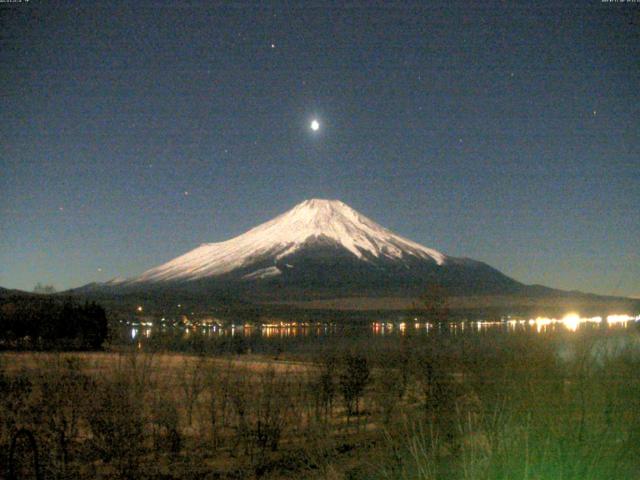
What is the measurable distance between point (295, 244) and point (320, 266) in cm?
1585

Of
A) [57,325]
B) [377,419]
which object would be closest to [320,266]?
[57,325]

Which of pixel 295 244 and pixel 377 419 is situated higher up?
pixel 295 244

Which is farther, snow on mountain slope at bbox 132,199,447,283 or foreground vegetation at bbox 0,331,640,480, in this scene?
snow on mountain slope at bbox 132,199,447,283

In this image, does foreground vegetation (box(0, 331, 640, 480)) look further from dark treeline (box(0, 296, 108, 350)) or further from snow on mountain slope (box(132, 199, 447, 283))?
snow on mountain slope (box(132, 199, 447, 283))

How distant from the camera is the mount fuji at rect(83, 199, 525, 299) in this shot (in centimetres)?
14950

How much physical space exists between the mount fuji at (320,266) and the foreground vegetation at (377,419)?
122 metres

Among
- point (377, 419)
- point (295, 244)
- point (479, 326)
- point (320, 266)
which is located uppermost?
point (295, 244)

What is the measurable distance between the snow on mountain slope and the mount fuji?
24 cm

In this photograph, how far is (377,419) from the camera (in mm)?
11898

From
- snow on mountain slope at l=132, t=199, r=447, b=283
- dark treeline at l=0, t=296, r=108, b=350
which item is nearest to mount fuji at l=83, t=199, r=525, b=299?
snow on mountain slope at l=132, t=199, r=447, b=283

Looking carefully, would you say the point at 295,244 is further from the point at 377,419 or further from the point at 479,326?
the point at 377,419

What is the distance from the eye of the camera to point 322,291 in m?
153

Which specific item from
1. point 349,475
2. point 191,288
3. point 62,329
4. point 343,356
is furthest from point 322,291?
point 349,475

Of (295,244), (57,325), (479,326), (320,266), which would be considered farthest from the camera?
(295,244)
